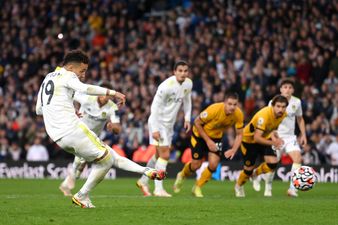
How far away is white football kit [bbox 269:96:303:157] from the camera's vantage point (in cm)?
1844

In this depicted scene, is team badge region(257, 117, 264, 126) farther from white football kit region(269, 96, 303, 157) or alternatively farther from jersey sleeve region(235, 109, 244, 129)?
white football kit region(269, 96, 303, 157)

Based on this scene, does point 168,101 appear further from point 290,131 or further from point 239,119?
point 290,131

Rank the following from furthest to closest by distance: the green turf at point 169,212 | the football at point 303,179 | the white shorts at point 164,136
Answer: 1. the white shorts at point 164,136
2. the football at point 303,179
3. the green turf at point 169,212

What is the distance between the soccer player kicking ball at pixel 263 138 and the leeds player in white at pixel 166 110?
1.31m

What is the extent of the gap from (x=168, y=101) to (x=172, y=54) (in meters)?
13.0

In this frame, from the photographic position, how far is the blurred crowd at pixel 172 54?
27.2 metres

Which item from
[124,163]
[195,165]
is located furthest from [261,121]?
[124,163]

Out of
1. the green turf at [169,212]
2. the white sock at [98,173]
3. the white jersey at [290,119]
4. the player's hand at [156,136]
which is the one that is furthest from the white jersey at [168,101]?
the white sock at [98,173]

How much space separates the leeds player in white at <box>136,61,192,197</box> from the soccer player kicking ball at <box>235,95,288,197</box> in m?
1.31

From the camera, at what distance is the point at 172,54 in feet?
100

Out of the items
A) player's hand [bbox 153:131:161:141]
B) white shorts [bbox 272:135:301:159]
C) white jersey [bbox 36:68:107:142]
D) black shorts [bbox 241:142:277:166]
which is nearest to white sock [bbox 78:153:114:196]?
white jersey [bbox 36:68:107:142]

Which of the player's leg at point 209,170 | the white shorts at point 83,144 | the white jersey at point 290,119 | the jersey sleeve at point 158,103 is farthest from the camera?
the white jersey at point 290,119

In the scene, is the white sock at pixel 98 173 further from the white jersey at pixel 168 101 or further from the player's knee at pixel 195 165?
the player's knee at pixel 195 165

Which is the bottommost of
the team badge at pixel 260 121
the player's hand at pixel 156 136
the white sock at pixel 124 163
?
the white sock at pixel 124 163
